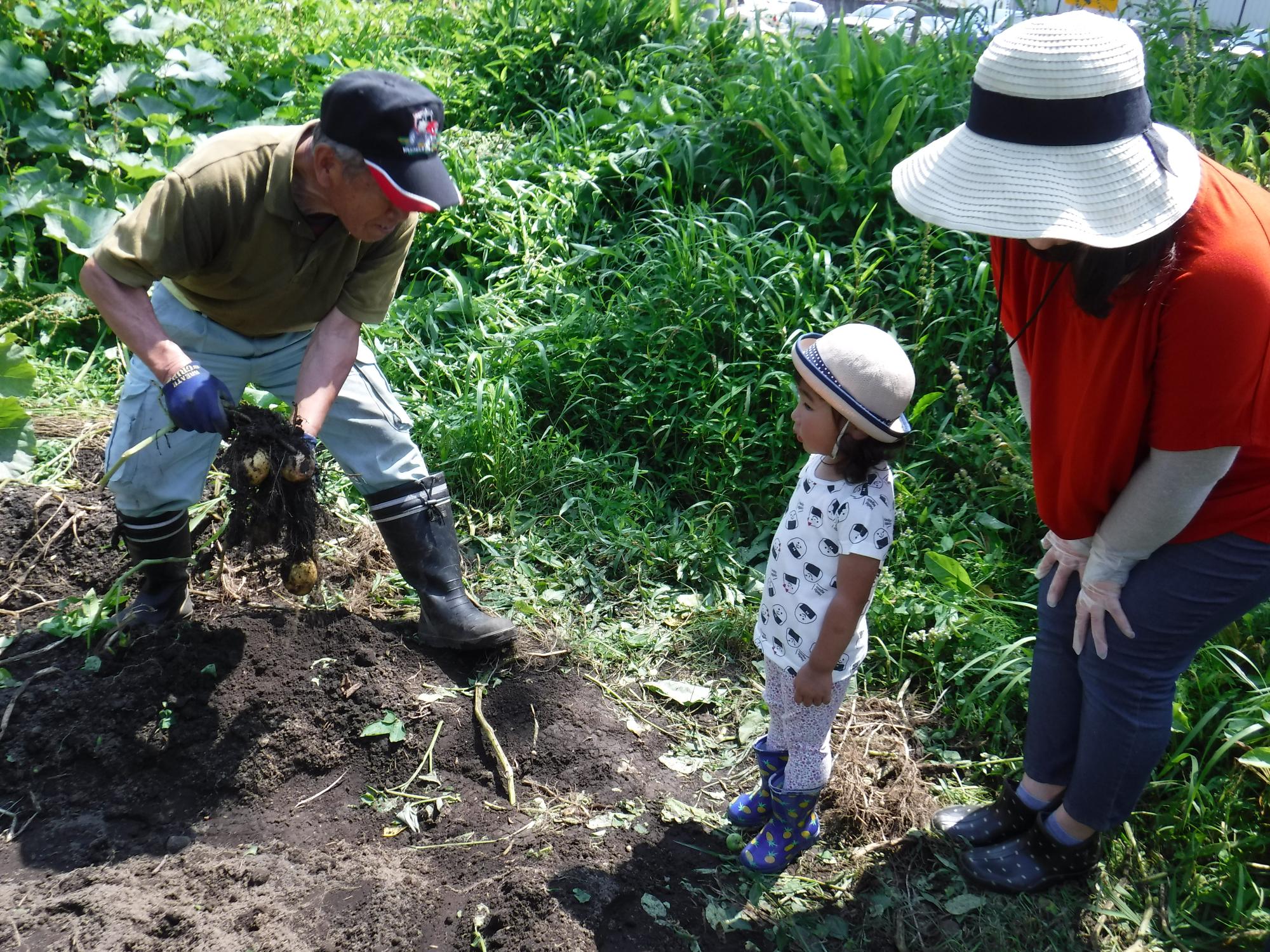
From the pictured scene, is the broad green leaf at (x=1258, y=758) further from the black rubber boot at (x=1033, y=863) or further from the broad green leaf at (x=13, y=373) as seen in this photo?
the broad green leaf at (x=13, y=373)

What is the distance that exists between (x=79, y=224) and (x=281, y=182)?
2.32 m

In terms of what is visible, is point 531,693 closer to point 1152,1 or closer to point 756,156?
point 756,156

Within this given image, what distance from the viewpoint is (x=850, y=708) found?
3.05 m

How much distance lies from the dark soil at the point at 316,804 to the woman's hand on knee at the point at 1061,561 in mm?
771

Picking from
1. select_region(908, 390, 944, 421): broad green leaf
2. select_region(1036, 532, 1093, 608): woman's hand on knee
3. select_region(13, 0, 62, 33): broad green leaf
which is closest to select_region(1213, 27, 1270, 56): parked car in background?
select_region(908, 390, 944, 421): broad green leaf

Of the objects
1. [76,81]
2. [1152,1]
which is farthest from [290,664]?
[1152,1]

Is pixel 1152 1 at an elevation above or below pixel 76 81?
above

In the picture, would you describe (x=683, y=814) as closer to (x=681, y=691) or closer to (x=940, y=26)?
(x=681, y=691)

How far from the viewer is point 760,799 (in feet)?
8.48

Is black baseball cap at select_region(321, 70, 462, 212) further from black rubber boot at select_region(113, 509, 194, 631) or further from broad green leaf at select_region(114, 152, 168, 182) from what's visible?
broad green leaf at select_region(114, 152, 168, 182)

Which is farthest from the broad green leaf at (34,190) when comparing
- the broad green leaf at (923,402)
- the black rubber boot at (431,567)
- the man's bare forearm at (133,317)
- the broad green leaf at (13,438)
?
the broad green leaf at (923,402)

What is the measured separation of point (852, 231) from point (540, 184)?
168 centimetres

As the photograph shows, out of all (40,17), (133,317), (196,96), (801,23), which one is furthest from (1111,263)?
(40,17)

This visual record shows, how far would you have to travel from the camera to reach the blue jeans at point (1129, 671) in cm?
201
